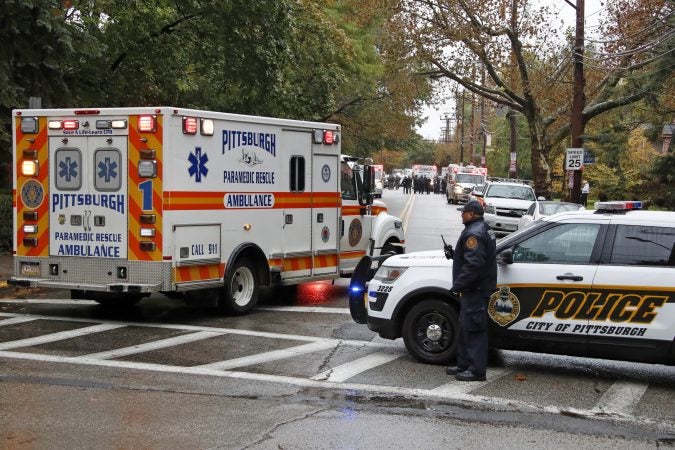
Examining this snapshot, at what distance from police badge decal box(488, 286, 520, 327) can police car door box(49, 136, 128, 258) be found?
4.79m

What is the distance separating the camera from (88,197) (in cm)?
1094

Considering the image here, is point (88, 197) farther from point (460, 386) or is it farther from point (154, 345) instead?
point (460, 386)

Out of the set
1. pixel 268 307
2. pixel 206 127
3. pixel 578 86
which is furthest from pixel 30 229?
pixel 578 86

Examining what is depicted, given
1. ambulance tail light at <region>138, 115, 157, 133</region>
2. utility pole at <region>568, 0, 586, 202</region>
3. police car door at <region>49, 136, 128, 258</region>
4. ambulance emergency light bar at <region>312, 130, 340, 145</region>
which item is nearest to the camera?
ambulance tail light at <region>138, 115, 157, 133</region>

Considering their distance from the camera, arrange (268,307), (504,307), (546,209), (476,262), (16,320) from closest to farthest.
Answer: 1. (476,262)
2. (504,307)
3. (16,320)
4. (268,307)
5. (546,209)

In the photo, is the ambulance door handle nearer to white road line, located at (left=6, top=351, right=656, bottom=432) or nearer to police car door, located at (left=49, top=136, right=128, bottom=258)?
white road line, located at (left=6, top=351, right=656, bottom=432)

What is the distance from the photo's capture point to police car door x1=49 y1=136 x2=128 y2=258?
10.7m

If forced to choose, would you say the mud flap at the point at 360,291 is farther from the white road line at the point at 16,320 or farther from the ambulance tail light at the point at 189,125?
the white road line at the point at 16,320

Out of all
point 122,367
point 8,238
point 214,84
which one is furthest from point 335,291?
point 214,84

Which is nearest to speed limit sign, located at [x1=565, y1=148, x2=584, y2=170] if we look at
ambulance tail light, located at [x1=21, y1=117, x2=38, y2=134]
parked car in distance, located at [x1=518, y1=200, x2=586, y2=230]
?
parked car in distance, located at [x1=518, y1=200, x2=586, y2=230]

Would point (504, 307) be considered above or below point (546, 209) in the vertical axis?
below

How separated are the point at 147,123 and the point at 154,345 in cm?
275

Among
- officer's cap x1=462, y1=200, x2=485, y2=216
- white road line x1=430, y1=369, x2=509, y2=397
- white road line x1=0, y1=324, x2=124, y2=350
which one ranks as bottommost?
white road line x1=430, y1=369, x2=509, y2=397

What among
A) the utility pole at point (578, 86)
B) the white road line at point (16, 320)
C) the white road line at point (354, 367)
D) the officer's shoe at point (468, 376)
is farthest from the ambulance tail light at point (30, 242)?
the utility pole at point (578, 86)
